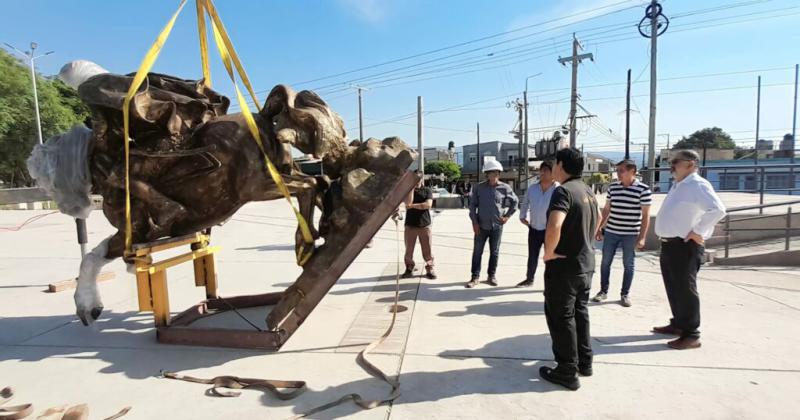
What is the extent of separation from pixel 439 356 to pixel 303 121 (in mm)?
2370

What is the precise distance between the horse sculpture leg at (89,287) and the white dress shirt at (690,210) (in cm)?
515

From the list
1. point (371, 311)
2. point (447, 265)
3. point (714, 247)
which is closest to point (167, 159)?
point (371, 311)

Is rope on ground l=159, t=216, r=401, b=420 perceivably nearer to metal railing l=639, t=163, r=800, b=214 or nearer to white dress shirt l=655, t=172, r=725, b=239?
white dress shirt l=655, t=172, r=725, b=239

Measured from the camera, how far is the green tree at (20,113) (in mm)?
25094

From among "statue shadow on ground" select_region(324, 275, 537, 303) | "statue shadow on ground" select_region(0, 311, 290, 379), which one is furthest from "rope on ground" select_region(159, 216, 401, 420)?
"statue shadow on ground" select_region(324, 275, 537, 303)

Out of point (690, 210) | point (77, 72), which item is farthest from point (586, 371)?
point (77, 72)

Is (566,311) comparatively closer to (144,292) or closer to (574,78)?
(144,292)

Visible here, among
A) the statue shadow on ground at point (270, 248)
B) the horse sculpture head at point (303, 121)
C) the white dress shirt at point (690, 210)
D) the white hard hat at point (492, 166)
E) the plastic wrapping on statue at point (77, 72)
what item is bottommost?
the statue shadow on ground at point (270, 248)

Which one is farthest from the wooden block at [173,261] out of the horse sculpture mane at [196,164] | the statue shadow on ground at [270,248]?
the statue shadow on ground at [270,248]

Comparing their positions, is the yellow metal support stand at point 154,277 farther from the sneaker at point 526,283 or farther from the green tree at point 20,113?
the green tree at point 20,113

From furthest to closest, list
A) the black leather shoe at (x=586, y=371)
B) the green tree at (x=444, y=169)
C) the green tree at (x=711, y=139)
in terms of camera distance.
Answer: the green tree at (x=711, y=139) < the green tree at (x=444, y=169) < the black leather shoe at (x=586, y=371)

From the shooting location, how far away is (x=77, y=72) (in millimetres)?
3754

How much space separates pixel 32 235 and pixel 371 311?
467 inches

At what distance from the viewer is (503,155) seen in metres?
69.7
